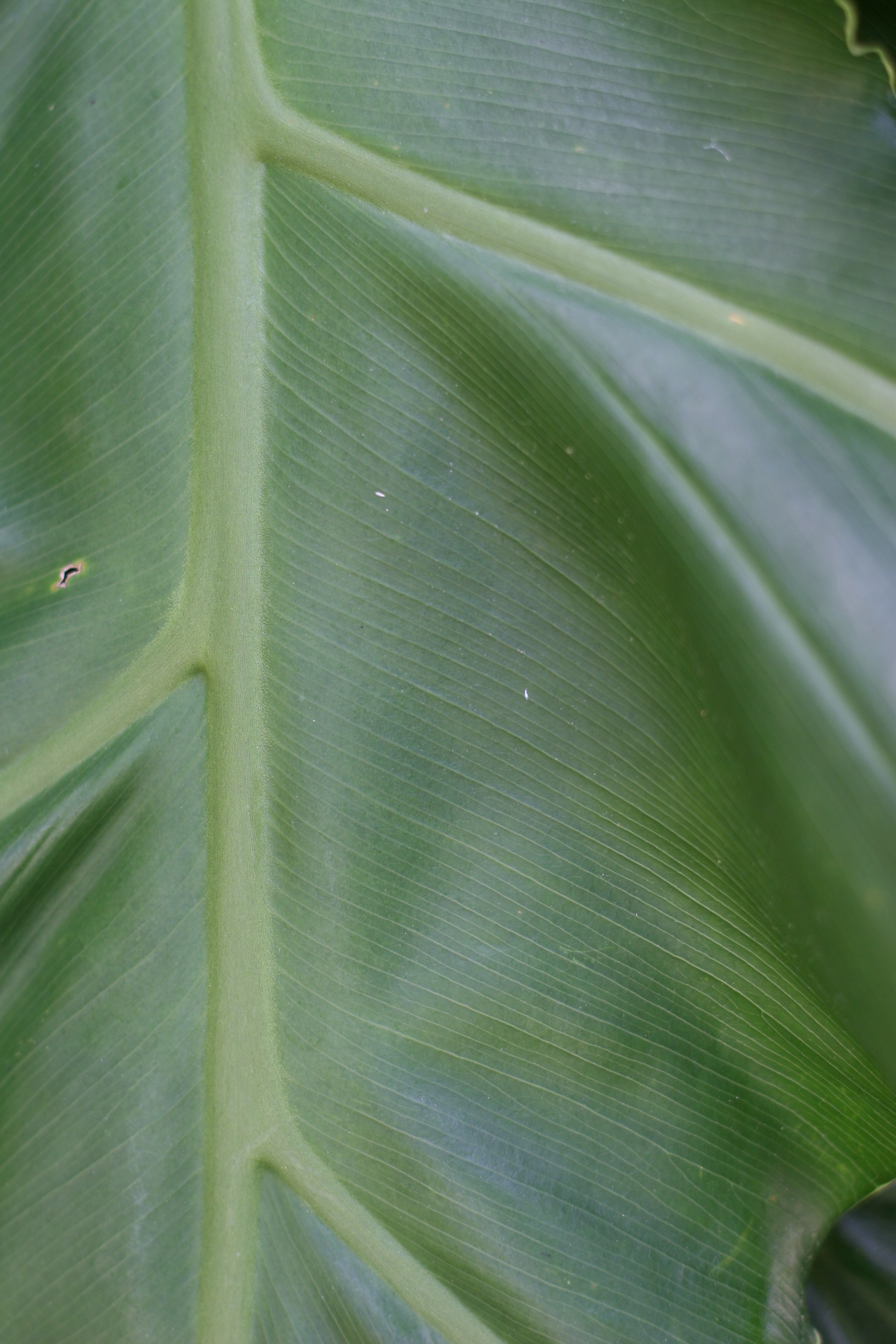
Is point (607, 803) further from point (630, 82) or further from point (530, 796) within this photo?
point (630, 82)

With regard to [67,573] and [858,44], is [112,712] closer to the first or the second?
[67,573]

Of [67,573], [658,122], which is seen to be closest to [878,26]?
[658,122]

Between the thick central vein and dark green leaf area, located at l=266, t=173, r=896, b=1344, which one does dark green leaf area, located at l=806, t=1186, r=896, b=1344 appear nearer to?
dark green leaf area, located at l=266, t=173, r=896, b=1344

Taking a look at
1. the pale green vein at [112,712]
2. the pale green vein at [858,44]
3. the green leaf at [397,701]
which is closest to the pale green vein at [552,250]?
the green leaf at [397,701]

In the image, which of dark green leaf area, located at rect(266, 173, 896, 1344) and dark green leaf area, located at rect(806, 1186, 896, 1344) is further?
dark green leaf area, located at rect(806, 1186, 896, 1344)

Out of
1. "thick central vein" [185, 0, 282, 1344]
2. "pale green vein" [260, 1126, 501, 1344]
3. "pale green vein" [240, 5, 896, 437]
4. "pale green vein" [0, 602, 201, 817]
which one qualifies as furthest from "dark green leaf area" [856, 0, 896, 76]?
"pale green vein" [260, 1126, 501, 1344]
